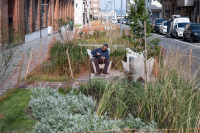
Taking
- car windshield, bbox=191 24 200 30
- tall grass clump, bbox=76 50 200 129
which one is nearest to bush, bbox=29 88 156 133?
tall grass clump, bbox=76 50 200 129

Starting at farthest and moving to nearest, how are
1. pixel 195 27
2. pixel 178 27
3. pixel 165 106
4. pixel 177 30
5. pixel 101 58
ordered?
pixel 178 27, pixel 177 30, pixel 195 27, pixel 101 58, pixel 165 106

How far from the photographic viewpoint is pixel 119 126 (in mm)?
4312

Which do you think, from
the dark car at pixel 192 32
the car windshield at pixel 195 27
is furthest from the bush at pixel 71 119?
the car windshield at pixel 195 27

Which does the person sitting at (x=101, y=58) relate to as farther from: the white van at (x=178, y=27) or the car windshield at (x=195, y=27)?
the white van at (x=178, y=27)

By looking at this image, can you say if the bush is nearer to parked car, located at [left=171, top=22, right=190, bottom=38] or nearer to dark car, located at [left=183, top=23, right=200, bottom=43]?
dark car, located at [left=183, top=23, right=200, bottom=43]

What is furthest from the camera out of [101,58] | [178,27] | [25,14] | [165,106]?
[178,27]

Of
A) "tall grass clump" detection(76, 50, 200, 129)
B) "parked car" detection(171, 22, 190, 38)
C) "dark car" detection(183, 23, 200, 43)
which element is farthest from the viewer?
"parked car" detection(171, 22, 190, 38)

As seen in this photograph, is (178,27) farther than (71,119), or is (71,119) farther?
(178,27)

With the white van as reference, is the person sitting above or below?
below

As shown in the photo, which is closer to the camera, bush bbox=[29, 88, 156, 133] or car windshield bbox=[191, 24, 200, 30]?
bush bbox=[29, 88, 156, 133]

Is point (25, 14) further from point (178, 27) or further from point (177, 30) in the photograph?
point (178, 27)

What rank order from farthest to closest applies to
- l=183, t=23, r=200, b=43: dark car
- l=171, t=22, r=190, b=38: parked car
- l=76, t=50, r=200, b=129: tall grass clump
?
l=171, t=22, r=190, b=38: parked car, l=183, t=23, r=200, b=43: dark car, l=76, t=50, r=200, b=129: tall grass clump

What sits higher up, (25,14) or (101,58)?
(25,14)

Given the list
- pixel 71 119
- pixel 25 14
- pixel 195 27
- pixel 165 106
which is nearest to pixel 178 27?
pixel 195 27
